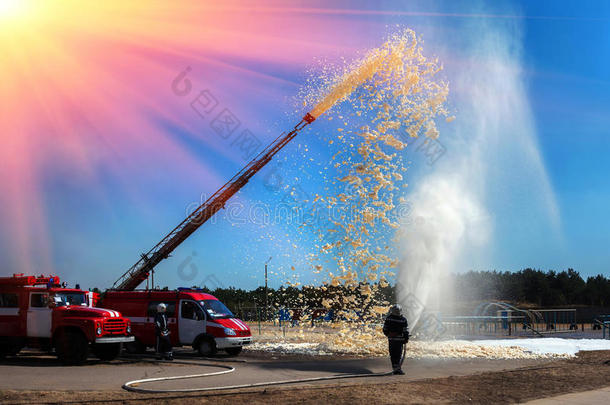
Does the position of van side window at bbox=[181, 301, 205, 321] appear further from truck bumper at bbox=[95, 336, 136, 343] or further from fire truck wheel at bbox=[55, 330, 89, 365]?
fire truck wheel at bbox=[55, 330, 89, 365]

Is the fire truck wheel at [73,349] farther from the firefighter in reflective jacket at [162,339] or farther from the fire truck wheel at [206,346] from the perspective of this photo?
the fire truck wheel at [206,346]

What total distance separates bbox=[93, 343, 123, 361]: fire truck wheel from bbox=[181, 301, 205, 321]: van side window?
9.69 ft

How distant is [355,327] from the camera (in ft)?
77.8

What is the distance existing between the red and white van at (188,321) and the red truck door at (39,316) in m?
3.55

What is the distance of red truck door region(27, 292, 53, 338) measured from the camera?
18.3 m

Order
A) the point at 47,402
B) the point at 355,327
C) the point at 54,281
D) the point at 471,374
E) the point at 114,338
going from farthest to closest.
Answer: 1. the point at 355,327
2. the point at 54,281
3. the point at 114,338
4. the point at 471,374
5. the point at 47,402

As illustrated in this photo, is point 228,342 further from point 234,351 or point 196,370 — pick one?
point 196,370

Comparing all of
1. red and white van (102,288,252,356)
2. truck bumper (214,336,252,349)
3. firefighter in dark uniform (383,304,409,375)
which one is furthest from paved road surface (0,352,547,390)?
red and white van (102,288,252,356)

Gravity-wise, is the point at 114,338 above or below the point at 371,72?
below

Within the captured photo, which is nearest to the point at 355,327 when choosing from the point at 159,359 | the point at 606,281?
the point at 159,359

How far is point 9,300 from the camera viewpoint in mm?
19016

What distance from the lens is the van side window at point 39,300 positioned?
18562 millimetres

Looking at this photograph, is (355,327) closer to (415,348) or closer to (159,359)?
(415,348)

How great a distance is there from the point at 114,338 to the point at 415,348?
10.7 m
